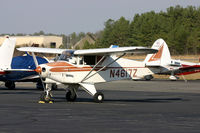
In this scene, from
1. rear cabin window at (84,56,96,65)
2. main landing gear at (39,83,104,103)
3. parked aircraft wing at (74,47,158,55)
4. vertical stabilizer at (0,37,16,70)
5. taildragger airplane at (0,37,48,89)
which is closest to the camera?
parked aircraft wing at (74,47,158,55)

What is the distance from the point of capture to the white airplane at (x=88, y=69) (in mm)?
18438

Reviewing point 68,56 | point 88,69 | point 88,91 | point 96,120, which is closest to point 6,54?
point 68,56

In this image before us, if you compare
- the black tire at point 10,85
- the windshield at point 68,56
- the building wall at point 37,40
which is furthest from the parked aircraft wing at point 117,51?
the building wall at point 37,40

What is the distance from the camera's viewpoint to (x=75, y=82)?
19016 millimetres

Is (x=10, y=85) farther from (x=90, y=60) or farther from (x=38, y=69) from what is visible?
(x=38, y=69)

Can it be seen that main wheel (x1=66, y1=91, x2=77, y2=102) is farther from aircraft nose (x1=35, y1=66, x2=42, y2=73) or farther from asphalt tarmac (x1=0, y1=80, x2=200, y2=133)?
asphalt tarmac (x1=0, y1=80, x2=200, y2=133)

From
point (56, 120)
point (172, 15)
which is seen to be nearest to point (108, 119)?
point (56, 120)

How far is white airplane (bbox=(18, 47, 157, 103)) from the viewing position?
60.5 feet

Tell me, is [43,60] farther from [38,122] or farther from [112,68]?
[38,122]

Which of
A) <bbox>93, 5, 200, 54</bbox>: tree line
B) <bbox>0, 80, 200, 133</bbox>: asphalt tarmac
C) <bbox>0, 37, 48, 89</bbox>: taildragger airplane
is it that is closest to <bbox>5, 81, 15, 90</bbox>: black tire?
<bbox>0, 37, 48, 89</bbox>: taildragger airplane

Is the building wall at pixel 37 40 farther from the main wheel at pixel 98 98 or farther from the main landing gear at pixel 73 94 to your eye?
the main wheel at pixel 98 98

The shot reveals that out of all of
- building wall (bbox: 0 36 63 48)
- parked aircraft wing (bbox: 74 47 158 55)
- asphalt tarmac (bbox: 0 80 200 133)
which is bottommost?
asphalt tarmac (bbox: 0 80 200 133)

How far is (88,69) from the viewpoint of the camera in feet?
63.2

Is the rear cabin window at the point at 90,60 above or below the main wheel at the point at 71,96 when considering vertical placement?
above
